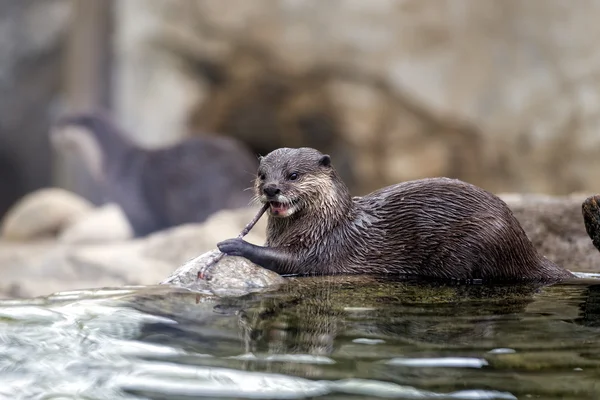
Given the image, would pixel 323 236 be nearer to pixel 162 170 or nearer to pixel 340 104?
pixel 162 170

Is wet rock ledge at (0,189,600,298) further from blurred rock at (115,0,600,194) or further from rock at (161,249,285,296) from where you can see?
blurred rock at (115,0,600,194)

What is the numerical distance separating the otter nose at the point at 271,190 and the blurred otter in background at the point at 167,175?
310 centimetres

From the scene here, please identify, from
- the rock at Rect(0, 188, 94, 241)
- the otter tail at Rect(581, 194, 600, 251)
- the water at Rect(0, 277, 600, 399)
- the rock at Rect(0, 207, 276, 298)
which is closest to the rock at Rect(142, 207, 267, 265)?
the rock at Rect(0, 207, 276, 298)

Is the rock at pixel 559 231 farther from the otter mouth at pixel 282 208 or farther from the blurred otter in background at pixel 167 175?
the blurred otter in background at pixel 167 175

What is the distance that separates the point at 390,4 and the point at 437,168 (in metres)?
1.44

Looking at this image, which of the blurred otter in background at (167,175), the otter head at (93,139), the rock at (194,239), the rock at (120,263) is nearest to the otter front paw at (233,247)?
the rock at (120,263)

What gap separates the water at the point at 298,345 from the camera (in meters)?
1.30

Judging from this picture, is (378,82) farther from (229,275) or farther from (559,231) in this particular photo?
(229,275)

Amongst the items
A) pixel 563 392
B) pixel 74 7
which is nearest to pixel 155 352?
pixel 563 392

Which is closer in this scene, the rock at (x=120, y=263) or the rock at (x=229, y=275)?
the rock at (x=229, y=275)

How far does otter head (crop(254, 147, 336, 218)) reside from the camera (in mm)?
2320

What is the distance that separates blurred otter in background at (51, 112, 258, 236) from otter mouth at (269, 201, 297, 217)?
9.97 ft

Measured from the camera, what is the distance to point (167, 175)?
19.2ft

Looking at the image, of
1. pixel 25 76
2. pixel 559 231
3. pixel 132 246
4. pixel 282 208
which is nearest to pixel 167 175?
pixel 132 246
